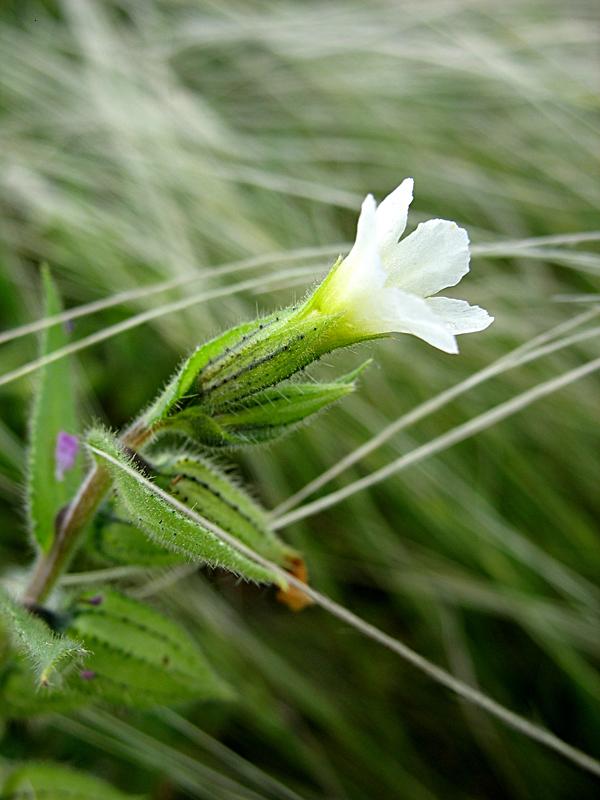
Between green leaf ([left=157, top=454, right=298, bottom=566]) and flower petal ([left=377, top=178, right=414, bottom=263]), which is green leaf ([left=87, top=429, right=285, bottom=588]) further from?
flower petal ([left=377, top=178, right=414, bottom=263])

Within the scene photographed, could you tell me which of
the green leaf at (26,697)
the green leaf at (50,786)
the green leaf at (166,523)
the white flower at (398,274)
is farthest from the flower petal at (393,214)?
the green leaf at (50,786)

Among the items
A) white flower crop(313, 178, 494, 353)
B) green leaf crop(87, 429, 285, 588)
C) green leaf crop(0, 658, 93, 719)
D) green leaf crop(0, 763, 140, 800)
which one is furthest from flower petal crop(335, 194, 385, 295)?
green leaf crop(0, 763, 140, 800)

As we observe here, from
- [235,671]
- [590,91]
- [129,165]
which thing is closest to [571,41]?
[590,91]

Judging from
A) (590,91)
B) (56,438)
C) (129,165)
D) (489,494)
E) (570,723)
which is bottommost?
(570,723)

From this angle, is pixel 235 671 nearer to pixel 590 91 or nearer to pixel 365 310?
pixel 365 310

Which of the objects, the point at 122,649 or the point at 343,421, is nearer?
the point at 122,649
